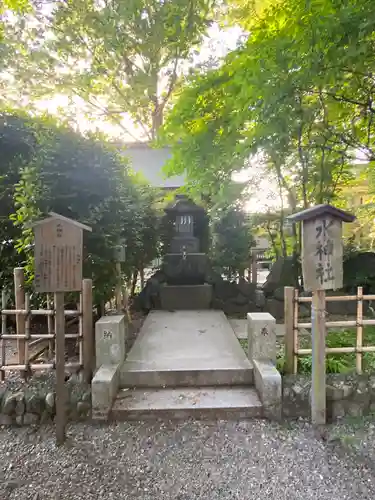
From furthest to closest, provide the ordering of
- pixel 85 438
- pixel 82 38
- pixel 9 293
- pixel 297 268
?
1. pixel 82 38
2. pixel 297 268
3. pixel 9 293
4. pixel 85 438

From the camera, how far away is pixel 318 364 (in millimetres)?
2809

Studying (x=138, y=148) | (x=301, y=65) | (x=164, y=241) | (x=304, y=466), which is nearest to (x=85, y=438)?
(x=304, y=466)

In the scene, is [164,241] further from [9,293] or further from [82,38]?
[82,38]

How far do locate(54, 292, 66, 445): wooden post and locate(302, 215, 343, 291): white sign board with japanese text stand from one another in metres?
2.30

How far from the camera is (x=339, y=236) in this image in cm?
276

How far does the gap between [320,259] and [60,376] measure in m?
2.60

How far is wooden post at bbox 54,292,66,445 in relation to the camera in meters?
2.58

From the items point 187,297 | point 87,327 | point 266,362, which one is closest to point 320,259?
point 266,362

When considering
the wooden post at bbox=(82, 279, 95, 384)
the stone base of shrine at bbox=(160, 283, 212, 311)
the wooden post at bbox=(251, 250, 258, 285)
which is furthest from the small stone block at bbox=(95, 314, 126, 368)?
the wooden post at bbox=(251, 250, 258, 285)

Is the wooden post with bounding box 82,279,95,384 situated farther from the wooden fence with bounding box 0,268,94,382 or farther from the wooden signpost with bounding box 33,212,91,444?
the wooden signpost with bounding box 33,212,91,444

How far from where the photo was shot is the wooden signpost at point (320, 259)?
272 cm

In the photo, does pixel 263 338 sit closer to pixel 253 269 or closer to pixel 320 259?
pixel 320 259

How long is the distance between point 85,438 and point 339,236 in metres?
2.94

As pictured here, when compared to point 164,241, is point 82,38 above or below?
above
